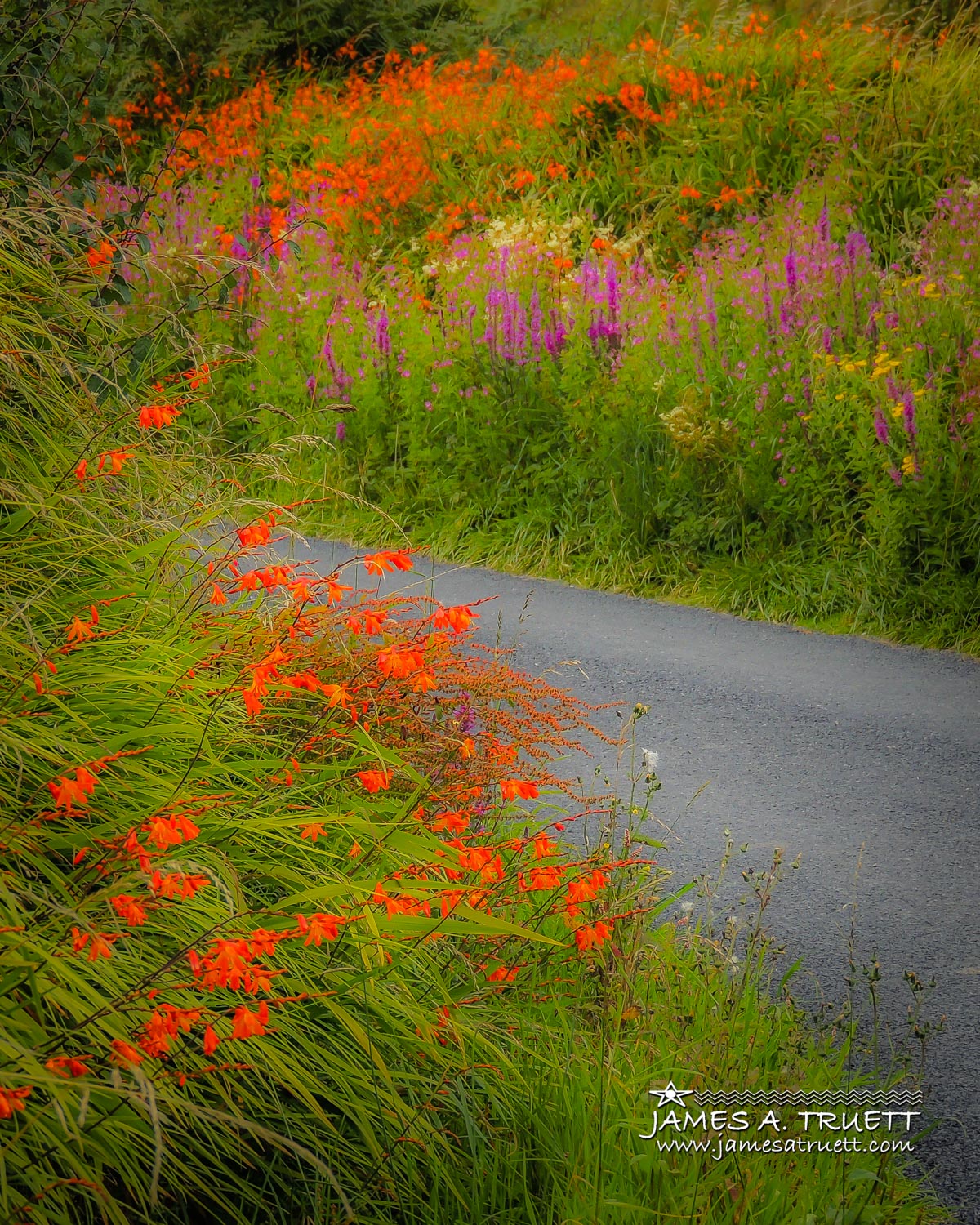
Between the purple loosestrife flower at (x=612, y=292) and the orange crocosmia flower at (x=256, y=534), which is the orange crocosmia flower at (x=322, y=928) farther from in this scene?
the purple loosestrife flower at (x=612, y=292)

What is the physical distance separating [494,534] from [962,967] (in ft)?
14.8

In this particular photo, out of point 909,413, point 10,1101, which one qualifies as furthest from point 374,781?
point 909,413

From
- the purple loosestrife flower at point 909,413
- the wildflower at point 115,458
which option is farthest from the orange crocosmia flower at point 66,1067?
the purple loosestrife flower at point 909,413

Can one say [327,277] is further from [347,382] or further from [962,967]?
[962,967]

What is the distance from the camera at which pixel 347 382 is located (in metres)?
8.32

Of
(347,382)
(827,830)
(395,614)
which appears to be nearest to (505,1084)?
(827,830)

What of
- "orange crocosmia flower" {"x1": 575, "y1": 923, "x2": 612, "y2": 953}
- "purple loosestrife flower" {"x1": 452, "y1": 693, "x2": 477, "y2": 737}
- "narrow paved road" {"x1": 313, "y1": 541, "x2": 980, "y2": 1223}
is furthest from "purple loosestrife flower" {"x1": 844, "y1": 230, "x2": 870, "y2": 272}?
"orange crocosmia flower" {"x1": 575, "y1": 923, "x2": 612, "y2": 953}

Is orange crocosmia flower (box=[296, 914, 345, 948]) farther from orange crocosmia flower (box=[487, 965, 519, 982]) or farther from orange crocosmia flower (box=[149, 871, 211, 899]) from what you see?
orange crocosmia flower (box=[487, 965, 519, 982])

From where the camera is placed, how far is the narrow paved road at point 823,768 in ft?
10.9

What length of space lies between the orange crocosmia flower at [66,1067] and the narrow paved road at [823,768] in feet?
5.99

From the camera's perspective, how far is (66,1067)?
1720 mm

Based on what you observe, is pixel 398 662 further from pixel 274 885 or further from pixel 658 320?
pixel 658 320

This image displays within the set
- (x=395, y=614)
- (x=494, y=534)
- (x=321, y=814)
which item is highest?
(x=321, y=814)

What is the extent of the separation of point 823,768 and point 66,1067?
135 inches
